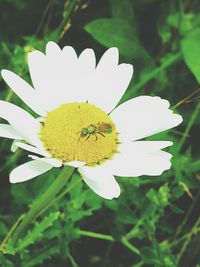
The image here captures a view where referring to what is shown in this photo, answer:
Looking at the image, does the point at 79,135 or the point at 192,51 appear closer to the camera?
the point at 79,135

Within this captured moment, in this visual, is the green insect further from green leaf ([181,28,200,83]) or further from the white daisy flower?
green leaf ([181,28,200,83])

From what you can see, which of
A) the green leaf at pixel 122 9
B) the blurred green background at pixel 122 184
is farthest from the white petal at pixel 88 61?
the green leaf at pixel 122 9

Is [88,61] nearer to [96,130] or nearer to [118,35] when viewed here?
[96,130]

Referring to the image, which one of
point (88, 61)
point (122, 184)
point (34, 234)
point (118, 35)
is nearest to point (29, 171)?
point (34, 234)

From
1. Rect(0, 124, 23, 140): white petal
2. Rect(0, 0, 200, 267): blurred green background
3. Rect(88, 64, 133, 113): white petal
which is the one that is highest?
Rect(0, 124, 23, 140): white petal

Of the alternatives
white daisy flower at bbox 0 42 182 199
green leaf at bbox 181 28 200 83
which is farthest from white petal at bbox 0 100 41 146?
green leaf at bbox 181 28 200 83

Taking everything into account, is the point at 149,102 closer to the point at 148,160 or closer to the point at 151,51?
the point at 148,160
